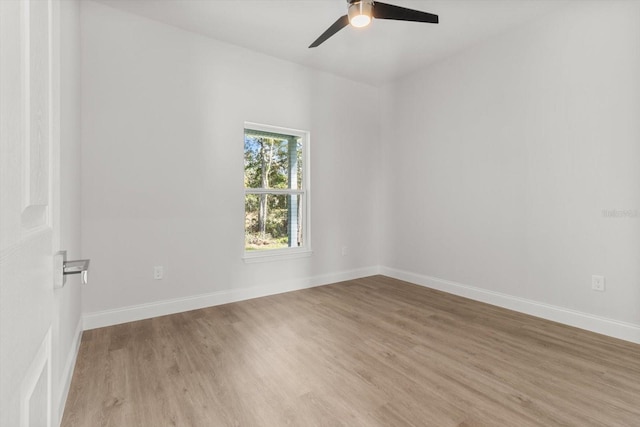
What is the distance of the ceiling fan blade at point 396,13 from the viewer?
222 cm

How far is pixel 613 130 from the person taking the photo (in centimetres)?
268

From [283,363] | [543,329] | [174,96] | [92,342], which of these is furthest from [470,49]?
[92,342]

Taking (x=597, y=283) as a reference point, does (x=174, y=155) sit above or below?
above

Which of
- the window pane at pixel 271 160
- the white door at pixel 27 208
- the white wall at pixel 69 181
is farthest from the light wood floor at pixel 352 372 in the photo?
the window pane at pixel 271 160

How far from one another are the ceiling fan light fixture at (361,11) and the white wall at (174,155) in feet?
5.83

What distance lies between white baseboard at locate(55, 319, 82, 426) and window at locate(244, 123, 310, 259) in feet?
5.43

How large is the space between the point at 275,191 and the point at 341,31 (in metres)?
1.90

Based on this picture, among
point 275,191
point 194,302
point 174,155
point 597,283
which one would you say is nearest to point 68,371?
point 194,302

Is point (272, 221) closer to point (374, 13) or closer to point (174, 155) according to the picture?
point (174, 155)

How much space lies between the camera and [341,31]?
3322 millimetres

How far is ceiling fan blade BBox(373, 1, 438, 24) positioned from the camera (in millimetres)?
2225

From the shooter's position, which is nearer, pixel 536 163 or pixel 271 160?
pixel 536 163

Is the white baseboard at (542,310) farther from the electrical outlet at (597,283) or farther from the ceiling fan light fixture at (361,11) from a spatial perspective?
the ceiling fan light fixture at (361,11)

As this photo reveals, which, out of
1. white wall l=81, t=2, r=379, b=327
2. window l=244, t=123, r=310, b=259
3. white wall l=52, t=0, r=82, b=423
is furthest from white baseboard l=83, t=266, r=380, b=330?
window l=244, t=123, r=310, b=259
